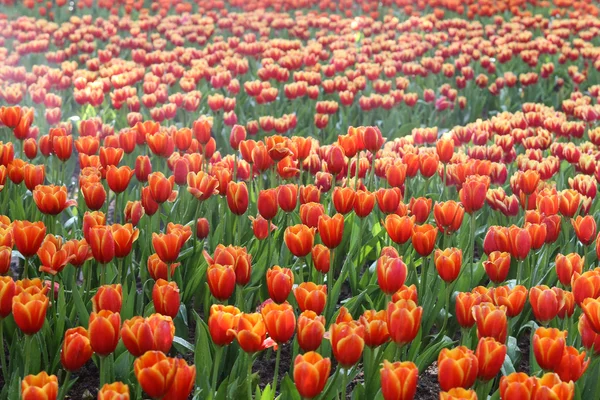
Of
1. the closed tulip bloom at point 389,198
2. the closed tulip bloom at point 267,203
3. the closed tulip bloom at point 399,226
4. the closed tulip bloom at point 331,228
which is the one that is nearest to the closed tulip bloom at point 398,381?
the closed tulip bloom at point 331,228

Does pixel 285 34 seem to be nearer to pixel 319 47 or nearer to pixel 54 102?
pixel 319 47

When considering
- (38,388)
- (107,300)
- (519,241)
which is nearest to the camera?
(38,388)

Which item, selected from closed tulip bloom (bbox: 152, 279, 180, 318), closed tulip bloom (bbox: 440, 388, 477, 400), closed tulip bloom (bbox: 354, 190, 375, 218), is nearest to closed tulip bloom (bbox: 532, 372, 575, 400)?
closed tulip bloom (bbox: 440, 388, 477, 400)

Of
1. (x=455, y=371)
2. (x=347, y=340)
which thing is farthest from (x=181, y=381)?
(x=455, y=371)

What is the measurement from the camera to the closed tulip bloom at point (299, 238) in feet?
8.66

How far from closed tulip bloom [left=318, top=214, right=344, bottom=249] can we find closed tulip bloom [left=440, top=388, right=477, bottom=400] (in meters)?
1.04

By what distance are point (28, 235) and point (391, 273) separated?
3.92 ft

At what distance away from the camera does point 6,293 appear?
218cm

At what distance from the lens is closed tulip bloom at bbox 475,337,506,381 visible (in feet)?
6.39

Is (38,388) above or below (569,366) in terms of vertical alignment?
above

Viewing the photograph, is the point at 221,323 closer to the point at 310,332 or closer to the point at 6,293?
the point at 310,332

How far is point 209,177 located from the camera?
3189 mm

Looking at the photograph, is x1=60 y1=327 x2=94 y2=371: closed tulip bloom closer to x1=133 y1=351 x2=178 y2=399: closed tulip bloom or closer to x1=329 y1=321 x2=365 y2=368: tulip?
x1=133 y1=351 x2=178 y2=399: closed tulip bloom

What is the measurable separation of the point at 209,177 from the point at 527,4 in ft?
30.7
